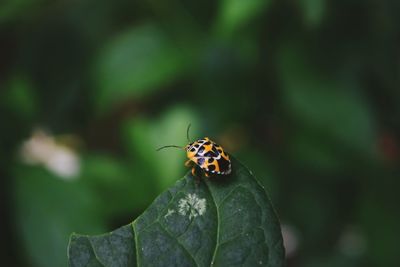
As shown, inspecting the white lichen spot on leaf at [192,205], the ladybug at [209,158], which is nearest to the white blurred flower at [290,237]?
the ladybug at [209,158]

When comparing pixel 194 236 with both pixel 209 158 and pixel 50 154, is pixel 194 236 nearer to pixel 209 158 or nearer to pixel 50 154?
pixel 209 158

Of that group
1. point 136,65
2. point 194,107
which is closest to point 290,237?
point 194,107

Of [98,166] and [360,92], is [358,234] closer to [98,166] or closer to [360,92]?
[360,92]

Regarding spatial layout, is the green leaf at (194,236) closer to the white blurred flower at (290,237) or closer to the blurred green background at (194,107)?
the blurred green background at (194,107)

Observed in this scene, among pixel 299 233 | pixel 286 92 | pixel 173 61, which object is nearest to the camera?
pixel 286 92

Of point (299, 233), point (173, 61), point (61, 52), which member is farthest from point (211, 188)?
point (299, 233)

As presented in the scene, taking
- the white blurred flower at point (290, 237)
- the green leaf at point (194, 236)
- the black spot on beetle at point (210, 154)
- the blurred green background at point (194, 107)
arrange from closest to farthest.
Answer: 1. the green leaf at point (194, 236)
2. the black spot on beetle at point (210, 154)
3. the blurred green background at point (194, 107)
4. the white blurred flower at point (290, 237)

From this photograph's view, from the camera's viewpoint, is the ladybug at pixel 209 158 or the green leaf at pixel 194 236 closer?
the green leaf at pixel 194 236
